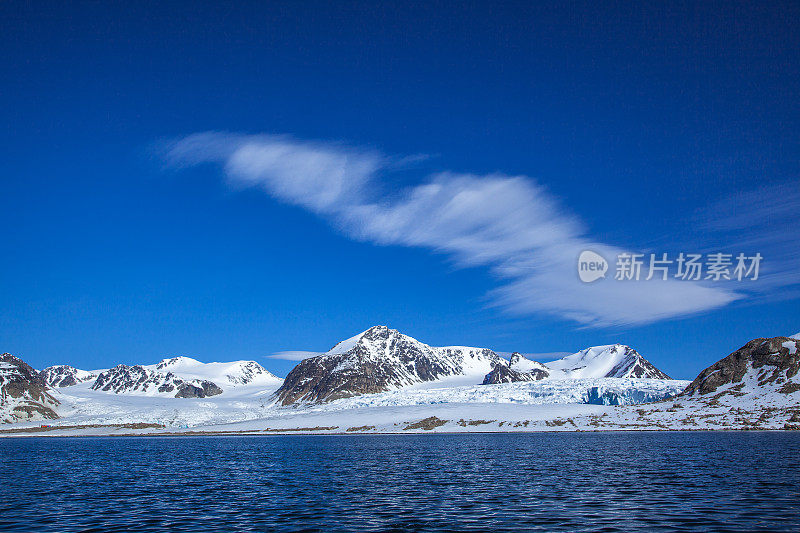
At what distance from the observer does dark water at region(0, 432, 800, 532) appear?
90.0 feet

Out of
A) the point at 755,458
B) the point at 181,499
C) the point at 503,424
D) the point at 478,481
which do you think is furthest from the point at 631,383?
the point at 181,499

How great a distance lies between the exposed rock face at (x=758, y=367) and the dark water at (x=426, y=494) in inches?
3416

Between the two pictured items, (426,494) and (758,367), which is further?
(758,367)

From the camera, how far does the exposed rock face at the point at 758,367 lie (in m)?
136

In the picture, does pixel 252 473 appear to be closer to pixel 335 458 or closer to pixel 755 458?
pixel 335 458

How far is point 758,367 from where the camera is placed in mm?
143250

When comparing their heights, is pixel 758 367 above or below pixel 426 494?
above

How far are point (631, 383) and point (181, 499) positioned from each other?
6419 inches

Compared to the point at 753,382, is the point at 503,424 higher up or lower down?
lower down

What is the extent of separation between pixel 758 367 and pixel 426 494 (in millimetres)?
138404

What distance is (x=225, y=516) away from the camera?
100 feet

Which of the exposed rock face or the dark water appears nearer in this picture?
the dark water

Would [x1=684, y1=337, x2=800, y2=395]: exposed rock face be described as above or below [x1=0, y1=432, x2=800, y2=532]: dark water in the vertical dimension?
above

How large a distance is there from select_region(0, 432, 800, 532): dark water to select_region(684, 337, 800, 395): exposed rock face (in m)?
86.8
